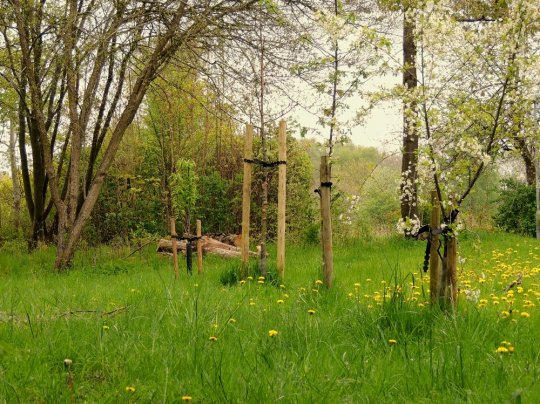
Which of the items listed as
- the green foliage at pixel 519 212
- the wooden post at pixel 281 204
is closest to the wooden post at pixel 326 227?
the wooden post at pixel 281 204

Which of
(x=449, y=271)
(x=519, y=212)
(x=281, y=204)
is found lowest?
(x=449, y=271)

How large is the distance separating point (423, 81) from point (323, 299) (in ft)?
6.43

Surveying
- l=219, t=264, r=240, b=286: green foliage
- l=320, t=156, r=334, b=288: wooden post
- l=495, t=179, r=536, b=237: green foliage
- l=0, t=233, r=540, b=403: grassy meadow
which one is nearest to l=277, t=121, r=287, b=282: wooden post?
l=219, t=264, r=240, b=286: green foliage

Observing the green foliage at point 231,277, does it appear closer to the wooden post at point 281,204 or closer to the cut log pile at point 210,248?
the wooden post at point 281,204

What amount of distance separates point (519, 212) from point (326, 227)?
42.2ft

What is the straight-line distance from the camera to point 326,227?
17.4 ft

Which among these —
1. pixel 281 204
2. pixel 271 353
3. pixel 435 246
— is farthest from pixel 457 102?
pixel 281 204

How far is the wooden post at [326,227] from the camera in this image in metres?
5.20

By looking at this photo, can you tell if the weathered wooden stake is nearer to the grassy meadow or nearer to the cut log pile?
the grassy meadow

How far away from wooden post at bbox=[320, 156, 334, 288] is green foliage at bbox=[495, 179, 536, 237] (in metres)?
12.3

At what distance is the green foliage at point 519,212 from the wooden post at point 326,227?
1229 centimetres

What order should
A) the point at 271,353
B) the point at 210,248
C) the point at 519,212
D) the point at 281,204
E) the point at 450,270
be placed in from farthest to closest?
the point at 519,212, the point at 210,248, the point at 281,204, the point at 450,270, the point at 271,353

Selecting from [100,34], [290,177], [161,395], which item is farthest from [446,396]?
[290,177]

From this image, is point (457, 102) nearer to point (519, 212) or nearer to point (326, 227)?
point (326, 227)
